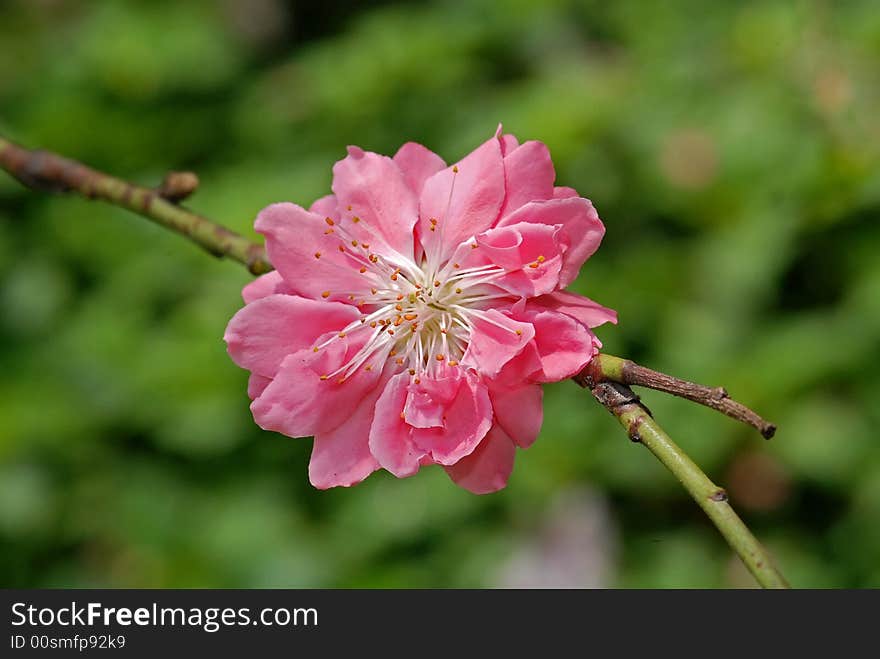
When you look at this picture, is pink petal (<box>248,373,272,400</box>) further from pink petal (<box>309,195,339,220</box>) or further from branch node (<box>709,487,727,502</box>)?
branch node (<box>709,487,727,502</box>)

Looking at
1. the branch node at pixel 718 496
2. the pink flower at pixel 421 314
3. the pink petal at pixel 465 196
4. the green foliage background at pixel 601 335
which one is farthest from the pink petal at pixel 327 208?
the green foliage background at pixel 601 335

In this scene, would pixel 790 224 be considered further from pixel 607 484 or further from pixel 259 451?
pixel 259 451

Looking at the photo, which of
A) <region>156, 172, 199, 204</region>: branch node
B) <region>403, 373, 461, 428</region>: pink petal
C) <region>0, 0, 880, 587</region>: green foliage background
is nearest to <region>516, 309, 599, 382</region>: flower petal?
<region>403, 373, 461, 428</region>: pink petal

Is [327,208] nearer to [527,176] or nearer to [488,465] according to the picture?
[527,176]

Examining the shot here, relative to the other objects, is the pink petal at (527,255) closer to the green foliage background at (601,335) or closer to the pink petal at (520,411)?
the pink petal at (520,411)
